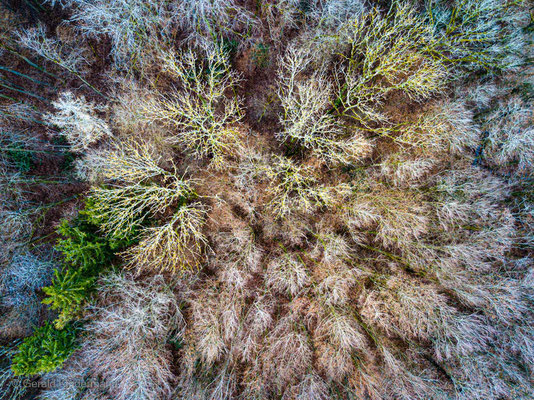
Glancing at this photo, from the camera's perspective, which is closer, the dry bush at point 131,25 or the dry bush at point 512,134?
the dry bush at point 131,25

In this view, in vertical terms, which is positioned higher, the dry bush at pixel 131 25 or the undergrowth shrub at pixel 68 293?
the dry bush at pixel 131 25

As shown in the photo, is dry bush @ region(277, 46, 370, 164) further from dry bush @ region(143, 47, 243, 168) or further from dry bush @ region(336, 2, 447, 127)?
dry bush @ region(143, 47, 243, 168)

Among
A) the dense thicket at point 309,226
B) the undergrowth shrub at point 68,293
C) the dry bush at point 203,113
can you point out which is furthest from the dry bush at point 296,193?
the undergrowth shrub at point 68,293

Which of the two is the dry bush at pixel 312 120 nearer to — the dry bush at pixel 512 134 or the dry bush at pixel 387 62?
the dry bush at pixel 387 62

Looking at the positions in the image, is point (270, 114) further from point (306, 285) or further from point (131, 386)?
point (131, 386)

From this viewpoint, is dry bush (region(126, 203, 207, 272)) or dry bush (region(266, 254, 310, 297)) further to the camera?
dry bush (region(266, 254, 310, 297))

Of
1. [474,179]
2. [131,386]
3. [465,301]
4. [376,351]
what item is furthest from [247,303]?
[474,179]

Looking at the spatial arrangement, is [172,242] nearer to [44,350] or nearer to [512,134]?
[44,350]

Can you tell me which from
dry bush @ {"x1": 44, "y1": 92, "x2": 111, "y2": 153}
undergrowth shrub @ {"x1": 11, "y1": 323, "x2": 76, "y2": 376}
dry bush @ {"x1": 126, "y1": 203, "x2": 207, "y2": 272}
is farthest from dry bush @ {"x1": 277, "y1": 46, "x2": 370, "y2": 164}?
undergrowth shrub @ {"x1": 11, "y1": 323, "x2": 76, "y2": 376}

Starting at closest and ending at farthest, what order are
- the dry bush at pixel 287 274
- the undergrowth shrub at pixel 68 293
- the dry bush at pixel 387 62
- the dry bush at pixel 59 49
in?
1. the undergrowth shrub at pixel 68 293
2. the dry bush at pixel 387 62
3. the dry bush at pixel 287 274
4. the dry bush at pixel 59 49

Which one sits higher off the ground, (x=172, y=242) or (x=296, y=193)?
(x=296, y=193)

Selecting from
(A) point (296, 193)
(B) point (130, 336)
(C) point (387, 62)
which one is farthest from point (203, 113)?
(B) point (130, 336)

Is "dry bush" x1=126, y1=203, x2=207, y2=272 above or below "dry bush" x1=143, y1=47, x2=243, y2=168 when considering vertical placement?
below
